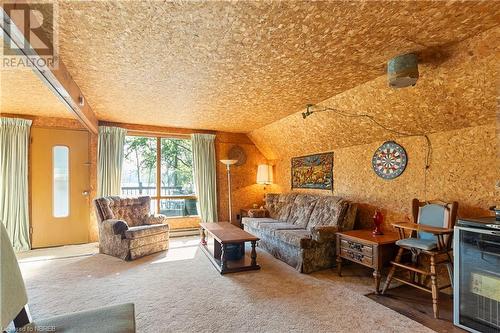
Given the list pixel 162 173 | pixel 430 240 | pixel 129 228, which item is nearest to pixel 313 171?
pixel 430 240

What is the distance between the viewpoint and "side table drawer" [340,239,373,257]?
281cm

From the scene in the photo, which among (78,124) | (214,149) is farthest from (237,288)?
(78,124)

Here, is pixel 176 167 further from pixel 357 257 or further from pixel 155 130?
pixel 357 257

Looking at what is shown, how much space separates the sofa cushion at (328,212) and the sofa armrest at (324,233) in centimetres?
17

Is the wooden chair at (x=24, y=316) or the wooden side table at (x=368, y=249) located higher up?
the wooden chair at (x=24, y=316)

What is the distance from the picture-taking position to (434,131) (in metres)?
2.94

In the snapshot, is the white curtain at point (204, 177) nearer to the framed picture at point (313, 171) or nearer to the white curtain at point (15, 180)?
the framed picture at point (313, 171)

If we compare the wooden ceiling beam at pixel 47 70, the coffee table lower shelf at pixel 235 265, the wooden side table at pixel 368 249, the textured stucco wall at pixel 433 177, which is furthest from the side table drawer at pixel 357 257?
the wooden ceiling beam at pixel 47 70

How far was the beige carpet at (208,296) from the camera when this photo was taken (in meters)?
2.17

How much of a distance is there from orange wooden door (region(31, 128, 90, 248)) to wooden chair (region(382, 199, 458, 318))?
16.9 ft

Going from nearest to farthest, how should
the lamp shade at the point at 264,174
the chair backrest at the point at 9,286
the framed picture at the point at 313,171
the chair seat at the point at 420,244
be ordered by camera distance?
the chair backrest at the point at 9,286 → the chair seat at the point at 420,244 → the framed picture at the point at 313,171 → the lamp shade at the point at 264,174

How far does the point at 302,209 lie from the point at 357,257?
159 cm

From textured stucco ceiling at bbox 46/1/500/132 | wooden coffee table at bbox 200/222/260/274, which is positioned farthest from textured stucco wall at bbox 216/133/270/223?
textured stucco ceiling at bbox 46/1/500/132

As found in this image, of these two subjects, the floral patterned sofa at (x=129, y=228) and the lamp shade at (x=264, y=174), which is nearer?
the floral patterned sofa at (x=129, y=228)
